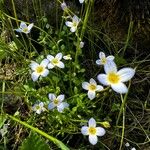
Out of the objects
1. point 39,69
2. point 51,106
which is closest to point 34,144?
point 51,106

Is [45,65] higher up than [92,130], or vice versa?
[45,65]

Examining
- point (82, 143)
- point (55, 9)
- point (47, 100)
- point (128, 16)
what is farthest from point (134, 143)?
point (55, 9)

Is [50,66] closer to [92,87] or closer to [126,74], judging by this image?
[92,87]

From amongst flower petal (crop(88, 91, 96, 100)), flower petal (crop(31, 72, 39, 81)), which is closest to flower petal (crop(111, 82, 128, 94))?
flower petal (crop(88, 91, 96, 100))

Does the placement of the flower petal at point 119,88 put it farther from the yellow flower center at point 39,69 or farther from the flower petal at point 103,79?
the yellow flower center at point 39,69

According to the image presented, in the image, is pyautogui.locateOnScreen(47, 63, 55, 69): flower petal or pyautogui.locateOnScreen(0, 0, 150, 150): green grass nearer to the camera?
pyautogui.locateOnScreen(47, 63, 55, 69): flower petal

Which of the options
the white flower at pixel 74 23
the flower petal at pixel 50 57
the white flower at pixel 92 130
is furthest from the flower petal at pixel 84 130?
the white flower at pixel 74 23

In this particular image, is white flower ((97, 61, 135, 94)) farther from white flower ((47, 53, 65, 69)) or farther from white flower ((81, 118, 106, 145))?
white flower ((47, 53, 65, 69))

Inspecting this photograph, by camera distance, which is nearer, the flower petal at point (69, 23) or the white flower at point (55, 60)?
the white flower at point (55, 60)
